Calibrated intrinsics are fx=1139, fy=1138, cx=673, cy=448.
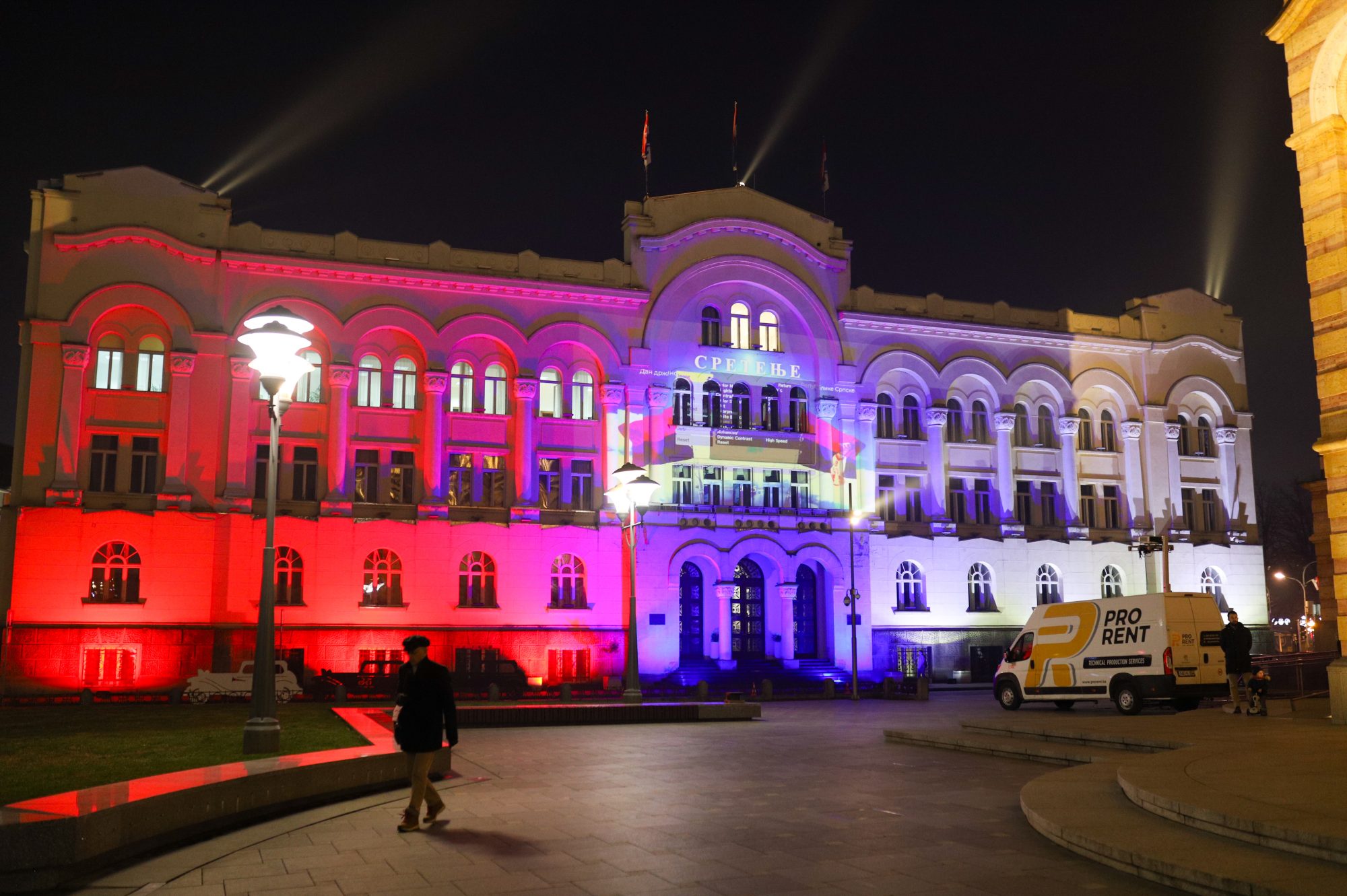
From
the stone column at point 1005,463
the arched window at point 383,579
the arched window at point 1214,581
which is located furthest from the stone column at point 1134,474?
the arched window at point 383,579

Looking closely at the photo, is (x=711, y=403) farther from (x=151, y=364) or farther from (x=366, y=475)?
(x=151, y=364)

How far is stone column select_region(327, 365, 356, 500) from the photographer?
41375 mm

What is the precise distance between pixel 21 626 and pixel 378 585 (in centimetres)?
1141

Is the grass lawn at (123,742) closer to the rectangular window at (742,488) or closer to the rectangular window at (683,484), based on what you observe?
the rectangular window at (683,484)

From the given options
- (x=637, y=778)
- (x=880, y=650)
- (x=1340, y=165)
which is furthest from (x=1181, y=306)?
(x=637, y=778)

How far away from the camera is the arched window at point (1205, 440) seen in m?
54.2

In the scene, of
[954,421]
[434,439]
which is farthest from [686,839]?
[954,421]

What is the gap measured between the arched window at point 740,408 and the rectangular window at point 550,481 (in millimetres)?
7570

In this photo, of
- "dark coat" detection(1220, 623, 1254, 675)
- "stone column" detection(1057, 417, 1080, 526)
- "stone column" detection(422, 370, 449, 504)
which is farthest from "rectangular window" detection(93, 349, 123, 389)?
"stone column" detection(1057, 417, 1080, 526)

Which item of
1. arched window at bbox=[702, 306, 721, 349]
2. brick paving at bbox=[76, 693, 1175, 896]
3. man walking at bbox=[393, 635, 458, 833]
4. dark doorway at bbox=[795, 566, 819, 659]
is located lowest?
brick paving at bbox=[76, 693, 1175, 896]

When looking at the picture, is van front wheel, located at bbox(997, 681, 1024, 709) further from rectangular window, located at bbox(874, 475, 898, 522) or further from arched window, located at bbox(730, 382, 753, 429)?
arched window, located at bbox(730, 382, 753, 429)

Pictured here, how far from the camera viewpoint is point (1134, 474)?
52594 mm

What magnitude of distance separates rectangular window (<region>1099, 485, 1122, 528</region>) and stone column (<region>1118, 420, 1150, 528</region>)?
16.0 inches

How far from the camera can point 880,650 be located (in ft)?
155
